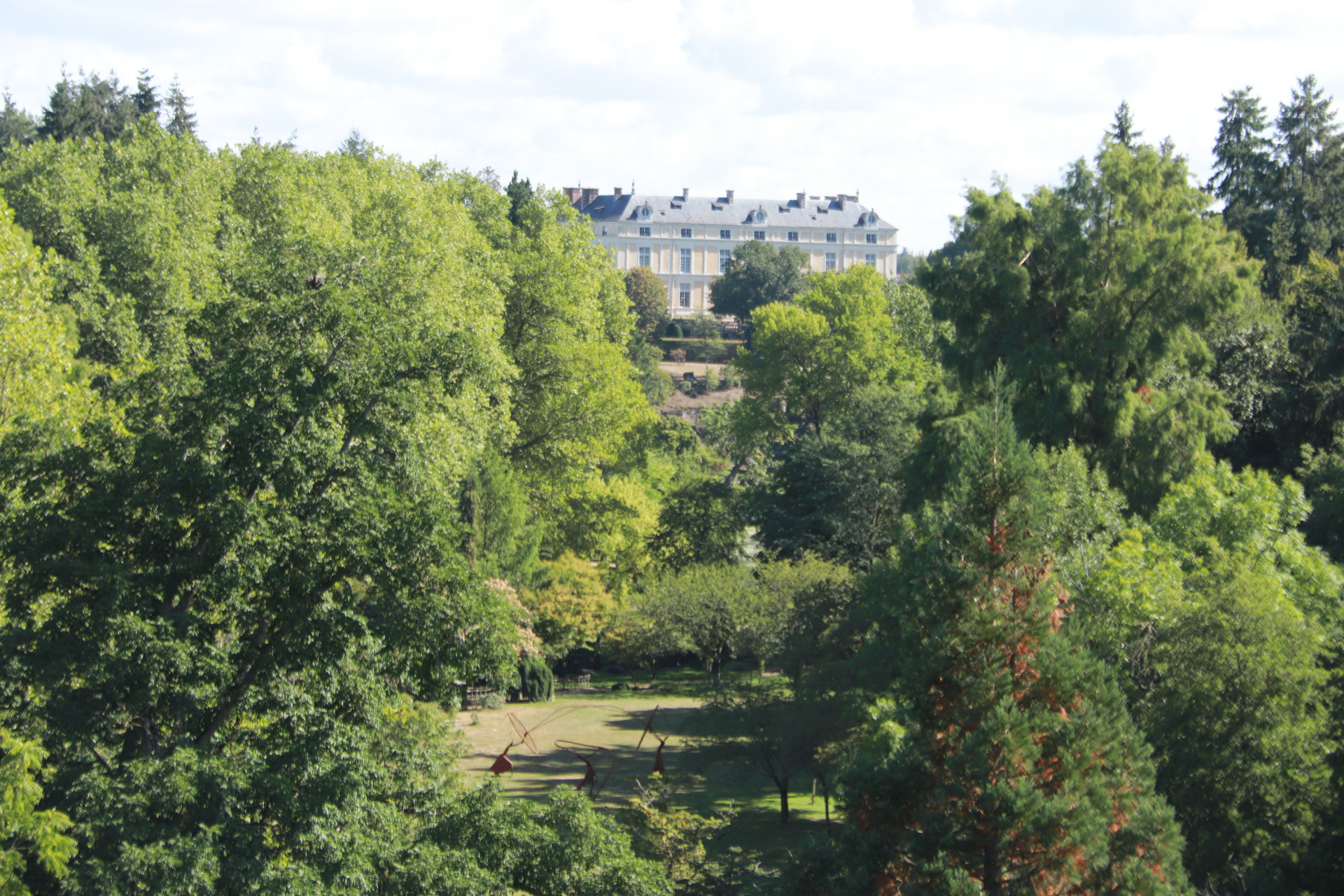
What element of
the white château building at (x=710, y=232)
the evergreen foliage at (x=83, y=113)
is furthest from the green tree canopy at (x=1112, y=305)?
the white château building at (x=710, y=232)

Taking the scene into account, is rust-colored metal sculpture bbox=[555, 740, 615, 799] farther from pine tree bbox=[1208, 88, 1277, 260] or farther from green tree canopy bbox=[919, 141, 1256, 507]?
pine tree bbox=[1208, 88, 1277, 260]

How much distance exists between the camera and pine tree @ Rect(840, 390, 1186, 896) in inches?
424

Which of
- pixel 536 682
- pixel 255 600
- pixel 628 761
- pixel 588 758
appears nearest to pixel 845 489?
pixel 536 682

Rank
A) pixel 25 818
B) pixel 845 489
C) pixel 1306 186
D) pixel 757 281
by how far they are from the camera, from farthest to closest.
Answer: pixel 757 281 < pixel 1306 186 < pixel 845 489 < pixel 25 818

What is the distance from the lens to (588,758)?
2873cm

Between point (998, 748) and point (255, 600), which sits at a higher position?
point (255, 600)

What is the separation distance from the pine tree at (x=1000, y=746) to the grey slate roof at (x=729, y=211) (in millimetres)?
110527

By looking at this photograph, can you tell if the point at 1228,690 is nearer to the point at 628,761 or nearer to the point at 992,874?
the point at 992,874

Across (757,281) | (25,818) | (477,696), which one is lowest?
(477,696)

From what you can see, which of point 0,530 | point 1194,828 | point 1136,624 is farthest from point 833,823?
point 0,530

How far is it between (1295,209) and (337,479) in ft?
150

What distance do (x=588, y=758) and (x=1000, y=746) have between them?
19.3 m

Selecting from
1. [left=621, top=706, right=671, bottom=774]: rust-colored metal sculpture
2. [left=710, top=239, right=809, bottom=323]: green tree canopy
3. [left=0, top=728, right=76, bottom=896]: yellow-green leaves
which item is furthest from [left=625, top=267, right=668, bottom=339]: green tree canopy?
[left=0, top=728, right=76, bottom=896]: yellow-green leaves

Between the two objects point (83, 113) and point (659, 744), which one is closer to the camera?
point (659, 744)
